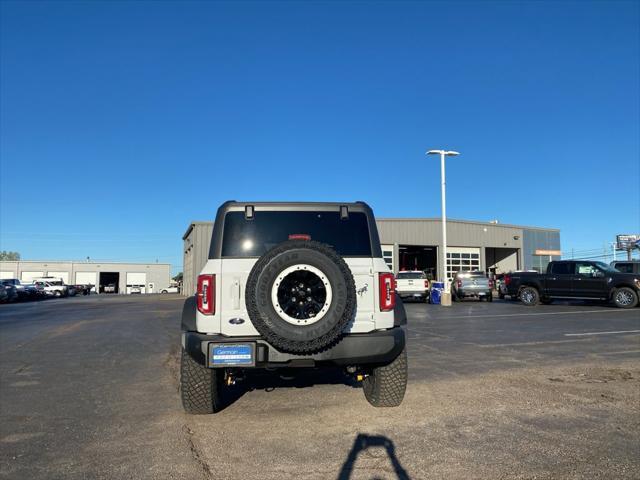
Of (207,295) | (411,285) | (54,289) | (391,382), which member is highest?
(207,295)

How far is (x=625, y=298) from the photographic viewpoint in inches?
713

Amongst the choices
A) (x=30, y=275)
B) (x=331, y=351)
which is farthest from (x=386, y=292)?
(x=30, y=275)

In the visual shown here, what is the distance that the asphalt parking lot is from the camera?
354 centimetres

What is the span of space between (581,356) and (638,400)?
277 centimetres

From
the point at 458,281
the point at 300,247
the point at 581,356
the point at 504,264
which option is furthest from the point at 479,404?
the point at 504,264

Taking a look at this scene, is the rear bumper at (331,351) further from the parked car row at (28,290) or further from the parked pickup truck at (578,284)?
the parked car row at (28,290)

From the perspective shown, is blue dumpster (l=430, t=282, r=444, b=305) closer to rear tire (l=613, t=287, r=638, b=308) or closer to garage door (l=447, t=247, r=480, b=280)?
rear tire (l=613, t=287, r=638, b=308)

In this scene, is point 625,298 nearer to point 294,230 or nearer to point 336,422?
point 336,422

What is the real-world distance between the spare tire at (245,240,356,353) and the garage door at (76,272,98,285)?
9641cm

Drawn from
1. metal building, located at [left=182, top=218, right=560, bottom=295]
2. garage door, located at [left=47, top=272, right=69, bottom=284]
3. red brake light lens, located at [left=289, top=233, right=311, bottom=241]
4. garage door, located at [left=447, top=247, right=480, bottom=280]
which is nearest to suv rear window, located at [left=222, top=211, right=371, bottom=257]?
red brake light lens, located at [left=289, top=233, right=311, bottom=241]

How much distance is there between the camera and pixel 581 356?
795 centimetres

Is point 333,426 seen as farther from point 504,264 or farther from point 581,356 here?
point 504,264

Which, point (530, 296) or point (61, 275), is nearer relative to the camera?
point (530, 296)

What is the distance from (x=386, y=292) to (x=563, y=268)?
58.4ft
